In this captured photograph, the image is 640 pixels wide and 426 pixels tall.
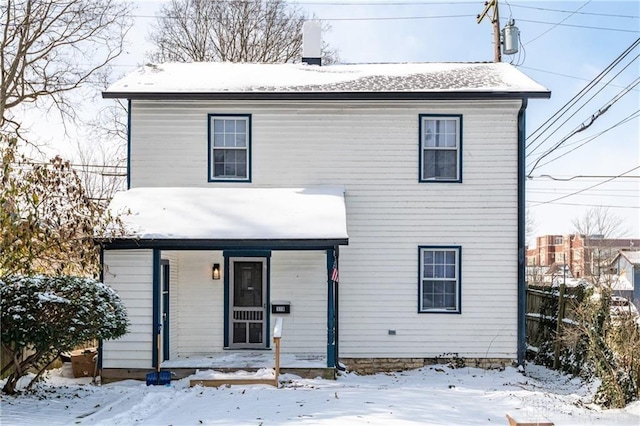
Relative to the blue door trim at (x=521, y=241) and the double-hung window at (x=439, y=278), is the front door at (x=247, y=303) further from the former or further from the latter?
the blue door trim at (x=521, y=241)

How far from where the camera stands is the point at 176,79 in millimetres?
13453

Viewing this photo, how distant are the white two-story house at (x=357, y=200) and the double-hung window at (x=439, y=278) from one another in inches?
1.2

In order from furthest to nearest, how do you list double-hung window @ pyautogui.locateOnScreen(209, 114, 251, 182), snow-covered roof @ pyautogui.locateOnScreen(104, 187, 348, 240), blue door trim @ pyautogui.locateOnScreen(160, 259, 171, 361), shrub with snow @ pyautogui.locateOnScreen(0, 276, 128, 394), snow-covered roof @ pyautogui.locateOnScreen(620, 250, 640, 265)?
snow-covered roof @ pyautogui.locateOnScreen(620, 250, 640, 265) → double-hung window @ pyautogui.locateOnScreen(209, 114, 251, 182) → blue door trim @ pyautogui.locateOnScreen(160, 259, 171, 361) → snow-covered roof @ pyautogui.locateOnScreen(104, 187, 348, 240) → shrub with snow @ pyautogui.locateOnScreen(0, 276, 128, 394)

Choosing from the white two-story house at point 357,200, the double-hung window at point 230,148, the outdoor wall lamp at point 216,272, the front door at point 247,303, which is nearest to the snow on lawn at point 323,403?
the white two-story house at point 357,200

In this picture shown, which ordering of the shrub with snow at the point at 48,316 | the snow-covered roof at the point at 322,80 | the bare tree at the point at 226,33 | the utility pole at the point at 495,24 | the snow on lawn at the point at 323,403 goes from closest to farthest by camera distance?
the snow on lawn at the point at 323,403 < the shrub with snow at the point at 48,316 < the snow-covered roof at the point at 322,80 < the utility pole at the point at 495,24 < the bare tree at the point at 226,33

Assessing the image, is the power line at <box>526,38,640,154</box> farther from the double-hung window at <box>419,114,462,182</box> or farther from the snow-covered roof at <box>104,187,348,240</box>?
the snow-covered roof at <box>104,187,348,240</box>

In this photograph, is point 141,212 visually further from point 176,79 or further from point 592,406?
point 592,406

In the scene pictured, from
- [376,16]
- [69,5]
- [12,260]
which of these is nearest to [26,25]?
[69,5]

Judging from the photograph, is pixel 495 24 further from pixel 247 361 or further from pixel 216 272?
pixel 247 361

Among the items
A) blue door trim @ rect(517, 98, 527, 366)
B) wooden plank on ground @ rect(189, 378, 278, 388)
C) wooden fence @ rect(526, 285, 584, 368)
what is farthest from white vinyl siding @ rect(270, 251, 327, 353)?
wooden fence @ rect(526, 285, 584, 368)

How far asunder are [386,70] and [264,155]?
4121 mm

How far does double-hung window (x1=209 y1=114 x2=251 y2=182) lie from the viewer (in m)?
12.8

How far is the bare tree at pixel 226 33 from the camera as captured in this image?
27.3 m

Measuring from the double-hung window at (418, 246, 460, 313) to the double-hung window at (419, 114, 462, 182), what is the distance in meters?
1.60
